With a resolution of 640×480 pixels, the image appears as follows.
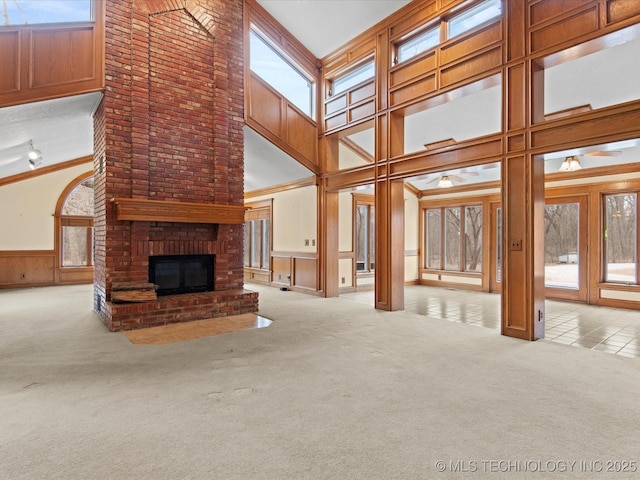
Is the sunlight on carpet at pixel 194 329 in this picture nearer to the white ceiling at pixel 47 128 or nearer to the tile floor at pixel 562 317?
the tile floor at pixel 562 317

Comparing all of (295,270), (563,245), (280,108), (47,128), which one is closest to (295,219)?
(295,270)

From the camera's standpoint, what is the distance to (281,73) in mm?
7207

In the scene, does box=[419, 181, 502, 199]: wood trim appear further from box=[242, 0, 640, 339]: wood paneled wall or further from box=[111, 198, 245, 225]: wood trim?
box=[111, 198, 245, 225]: wood trim

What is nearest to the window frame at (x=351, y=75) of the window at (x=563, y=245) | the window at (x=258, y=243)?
the window at (x=258, y=243)

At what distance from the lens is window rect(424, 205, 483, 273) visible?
347 inches

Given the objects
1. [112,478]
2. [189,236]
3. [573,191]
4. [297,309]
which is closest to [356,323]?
[297,309]

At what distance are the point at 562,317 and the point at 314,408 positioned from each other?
4.84m

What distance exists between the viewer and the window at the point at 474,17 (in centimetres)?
484

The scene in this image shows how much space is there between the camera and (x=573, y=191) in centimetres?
693

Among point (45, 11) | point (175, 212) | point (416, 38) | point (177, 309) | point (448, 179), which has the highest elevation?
point (416, 38)

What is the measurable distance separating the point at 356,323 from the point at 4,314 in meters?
5.44

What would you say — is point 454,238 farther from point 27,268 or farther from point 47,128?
point 27,268

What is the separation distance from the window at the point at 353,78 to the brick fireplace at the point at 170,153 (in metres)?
2.16

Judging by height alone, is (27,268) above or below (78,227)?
below
